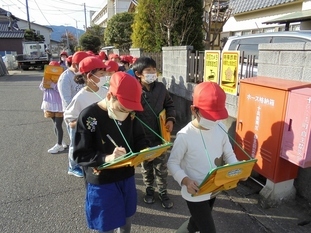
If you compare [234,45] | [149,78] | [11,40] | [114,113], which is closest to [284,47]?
[149,78]

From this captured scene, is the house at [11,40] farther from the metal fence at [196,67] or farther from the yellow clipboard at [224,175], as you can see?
the yellow clipboard at [224,175]

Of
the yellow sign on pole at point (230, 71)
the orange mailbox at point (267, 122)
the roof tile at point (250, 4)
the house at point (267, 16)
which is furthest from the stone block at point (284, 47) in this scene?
the roof tile at point (250, 4)

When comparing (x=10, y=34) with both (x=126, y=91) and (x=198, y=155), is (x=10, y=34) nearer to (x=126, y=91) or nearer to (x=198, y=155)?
(x=126, y=91)

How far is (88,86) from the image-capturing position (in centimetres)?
281

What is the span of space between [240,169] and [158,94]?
160 cm

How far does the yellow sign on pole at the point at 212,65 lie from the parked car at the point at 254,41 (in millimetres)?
465

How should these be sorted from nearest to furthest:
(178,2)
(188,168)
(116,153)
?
(116,153)
(188,168)
(178,2)

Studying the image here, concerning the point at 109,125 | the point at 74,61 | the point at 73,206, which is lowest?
the point at 73,206

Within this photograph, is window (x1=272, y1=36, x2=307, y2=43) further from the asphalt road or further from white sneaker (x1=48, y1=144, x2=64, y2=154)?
white sneaker (x1=48, y1=144, x2=64, y2=154)

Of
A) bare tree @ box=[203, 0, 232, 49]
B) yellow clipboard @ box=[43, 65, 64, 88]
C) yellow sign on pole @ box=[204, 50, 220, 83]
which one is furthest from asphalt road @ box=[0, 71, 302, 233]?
bare tree @ box=[203, 0, 232, 49]

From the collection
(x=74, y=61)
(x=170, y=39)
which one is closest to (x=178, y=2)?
(x=170, y=39)

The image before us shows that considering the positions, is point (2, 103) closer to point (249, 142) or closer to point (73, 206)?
point (73, 206)

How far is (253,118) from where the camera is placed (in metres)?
2.97

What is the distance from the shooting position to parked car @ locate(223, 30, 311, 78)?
3996 millimetres
